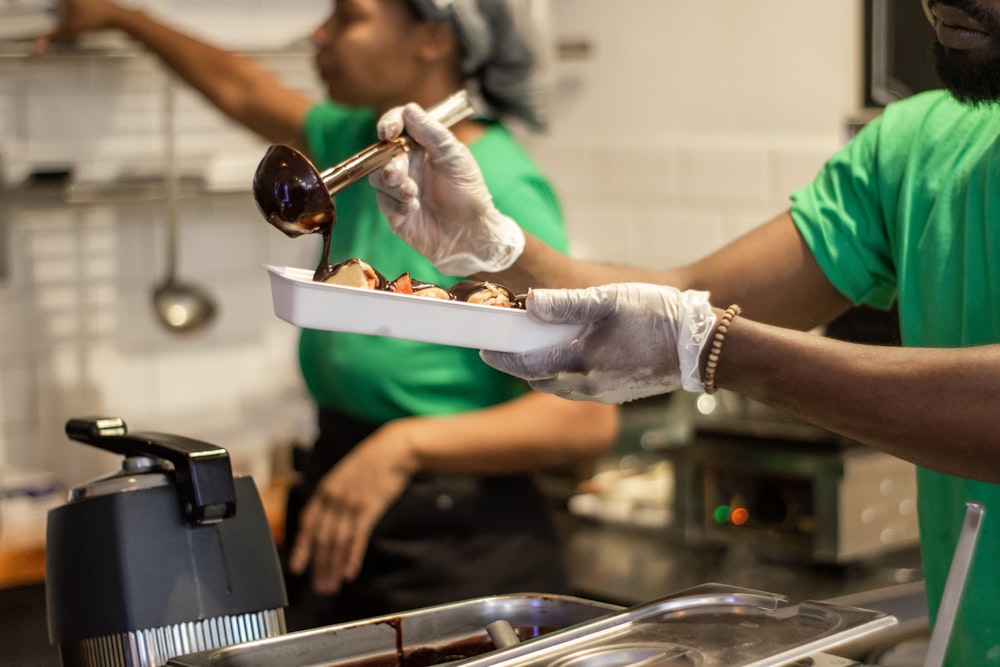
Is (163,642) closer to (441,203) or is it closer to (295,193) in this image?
(295,193)

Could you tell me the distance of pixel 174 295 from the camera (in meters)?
2.58

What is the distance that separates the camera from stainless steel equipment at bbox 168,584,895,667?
2.87 ft

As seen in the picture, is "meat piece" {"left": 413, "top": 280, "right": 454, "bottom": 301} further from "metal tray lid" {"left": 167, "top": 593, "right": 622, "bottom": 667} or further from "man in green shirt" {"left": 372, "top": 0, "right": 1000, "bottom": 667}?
"metal tray lid" {"left": 167, "top": 593, "right": 622, "bottom": 667}

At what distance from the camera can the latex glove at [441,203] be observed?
1.17 metres

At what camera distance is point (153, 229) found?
270cm

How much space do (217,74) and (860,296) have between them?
4.67 ft

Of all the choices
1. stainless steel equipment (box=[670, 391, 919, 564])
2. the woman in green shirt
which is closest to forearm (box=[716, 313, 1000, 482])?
the woman in green shirt

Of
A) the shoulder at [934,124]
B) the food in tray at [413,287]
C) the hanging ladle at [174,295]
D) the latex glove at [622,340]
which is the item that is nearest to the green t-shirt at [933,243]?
the shoulder at [934,124]

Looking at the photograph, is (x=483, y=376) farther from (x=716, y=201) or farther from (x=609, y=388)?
(x=716, y=201)

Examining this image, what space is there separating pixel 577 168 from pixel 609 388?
7.16 feet

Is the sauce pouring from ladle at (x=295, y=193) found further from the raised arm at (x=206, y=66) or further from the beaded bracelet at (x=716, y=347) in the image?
the raised arm at (x=206, y=66)

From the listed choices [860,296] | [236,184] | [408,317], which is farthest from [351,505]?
[236,184]


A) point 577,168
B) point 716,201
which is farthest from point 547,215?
point 577,168

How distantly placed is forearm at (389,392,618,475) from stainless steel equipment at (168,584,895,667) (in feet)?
2.49
